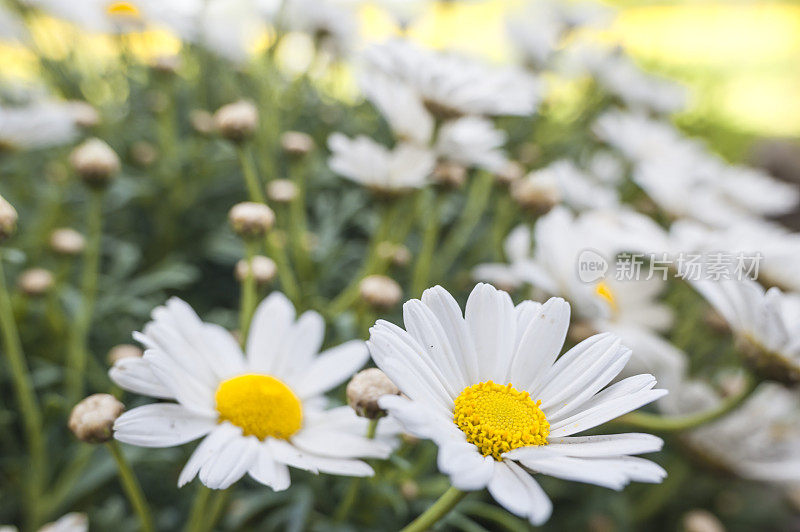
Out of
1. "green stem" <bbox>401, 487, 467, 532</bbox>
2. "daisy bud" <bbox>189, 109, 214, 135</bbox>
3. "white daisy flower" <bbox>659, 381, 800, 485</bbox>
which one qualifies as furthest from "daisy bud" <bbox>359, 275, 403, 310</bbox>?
"daisy bud" <bbox>189, 109, 214, 135</bbox>

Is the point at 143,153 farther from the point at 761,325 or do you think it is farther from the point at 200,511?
the point at 761,325

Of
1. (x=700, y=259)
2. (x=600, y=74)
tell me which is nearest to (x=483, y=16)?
(x=600, y=74)

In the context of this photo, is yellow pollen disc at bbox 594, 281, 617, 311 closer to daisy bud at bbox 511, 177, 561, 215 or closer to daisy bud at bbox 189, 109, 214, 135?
daisy bud at bbox 511, 177, 561, 215

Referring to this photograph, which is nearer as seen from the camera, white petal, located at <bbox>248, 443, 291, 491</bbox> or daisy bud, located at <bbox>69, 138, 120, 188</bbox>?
white petal, located at <bbox>248, 443, 291, 491</bbox>

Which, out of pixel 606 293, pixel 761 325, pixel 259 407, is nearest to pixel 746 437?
pixel 606 293

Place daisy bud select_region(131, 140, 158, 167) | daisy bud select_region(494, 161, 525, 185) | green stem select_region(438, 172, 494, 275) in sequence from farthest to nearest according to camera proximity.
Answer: daisy bud select_region(131, 140, 158, 167) → green stem select_region(438, 172, 494, 275) → daisy bud select_region(494, 161, 525, 185)

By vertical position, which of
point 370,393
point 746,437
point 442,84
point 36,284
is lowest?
point 746,437
